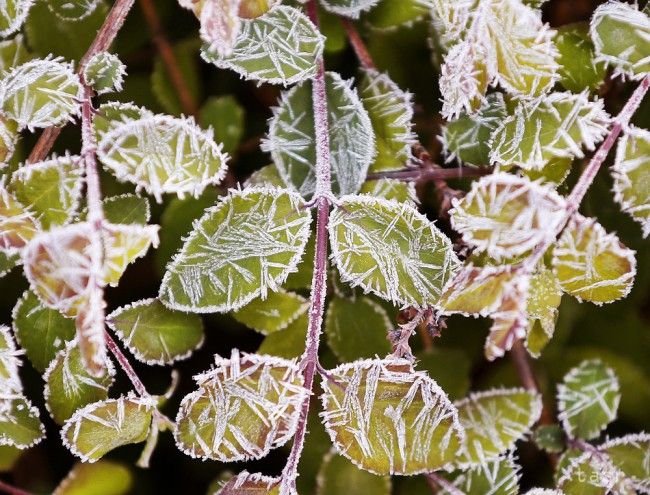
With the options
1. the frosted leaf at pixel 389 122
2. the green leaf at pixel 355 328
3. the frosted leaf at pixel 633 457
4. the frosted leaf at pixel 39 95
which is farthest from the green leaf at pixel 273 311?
the frosted leaf at pixel 633 457

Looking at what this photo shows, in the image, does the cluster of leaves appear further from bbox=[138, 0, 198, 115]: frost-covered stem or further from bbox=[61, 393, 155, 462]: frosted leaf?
bbox=[138, 0, 198, 115]: frost-covered stem

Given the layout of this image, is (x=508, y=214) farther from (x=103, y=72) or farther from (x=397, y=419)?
(x=103, y=72)

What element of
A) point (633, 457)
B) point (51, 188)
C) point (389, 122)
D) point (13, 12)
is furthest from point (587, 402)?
point (13, 12)

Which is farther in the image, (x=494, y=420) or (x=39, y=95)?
(x=494, y=420)

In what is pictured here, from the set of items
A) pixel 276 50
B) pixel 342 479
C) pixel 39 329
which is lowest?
pixel 342 479

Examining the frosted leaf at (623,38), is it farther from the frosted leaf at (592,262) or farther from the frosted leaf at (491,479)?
the frosted leaf at (491,479)

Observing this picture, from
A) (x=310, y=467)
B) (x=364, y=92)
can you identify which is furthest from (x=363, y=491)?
(x=364, y=92)
